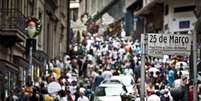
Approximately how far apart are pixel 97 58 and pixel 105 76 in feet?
46.5

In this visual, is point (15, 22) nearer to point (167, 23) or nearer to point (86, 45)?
point (167, 23)

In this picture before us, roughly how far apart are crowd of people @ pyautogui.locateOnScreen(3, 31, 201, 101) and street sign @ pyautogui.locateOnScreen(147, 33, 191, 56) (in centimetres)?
70

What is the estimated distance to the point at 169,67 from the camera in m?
34.3

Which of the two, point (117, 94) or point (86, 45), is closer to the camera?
point (117, 94)

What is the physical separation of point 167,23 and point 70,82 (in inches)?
724

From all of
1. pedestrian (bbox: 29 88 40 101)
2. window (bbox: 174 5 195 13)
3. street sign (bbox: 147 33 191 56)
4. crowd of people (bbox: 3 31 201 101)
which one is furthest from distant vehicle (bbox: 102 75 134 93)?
window (bbox: 174 5 195 13)

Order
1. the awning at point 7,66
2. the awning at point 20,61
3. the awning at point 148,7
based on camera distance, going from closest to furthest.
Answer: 1. the awning at point 7,66
2. the awning at point 20,61
3. the awning at point 148,7

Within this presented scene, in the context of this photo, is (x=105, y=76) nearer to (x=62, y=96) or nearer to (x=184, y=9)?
(x=62, y=96)

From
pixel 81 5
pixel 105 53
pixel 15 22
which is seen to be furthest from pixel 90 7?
pixel 15 22

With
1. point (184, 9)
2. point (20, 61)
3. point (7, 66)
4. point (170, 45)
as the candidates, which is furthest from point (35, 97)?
point (184, 9)

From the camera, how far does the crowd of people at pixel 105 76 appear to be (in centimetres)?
2411

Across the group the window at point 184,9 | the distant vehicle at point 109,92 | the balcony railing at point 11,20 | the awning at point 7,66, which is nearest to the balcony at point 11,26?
the balcony railing at point 11,20

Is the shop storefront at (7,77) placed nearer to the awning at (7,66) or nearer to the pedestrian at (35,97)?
the awning at (7,66)

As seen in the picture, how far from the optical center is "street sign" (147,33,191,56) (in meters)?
14.6
